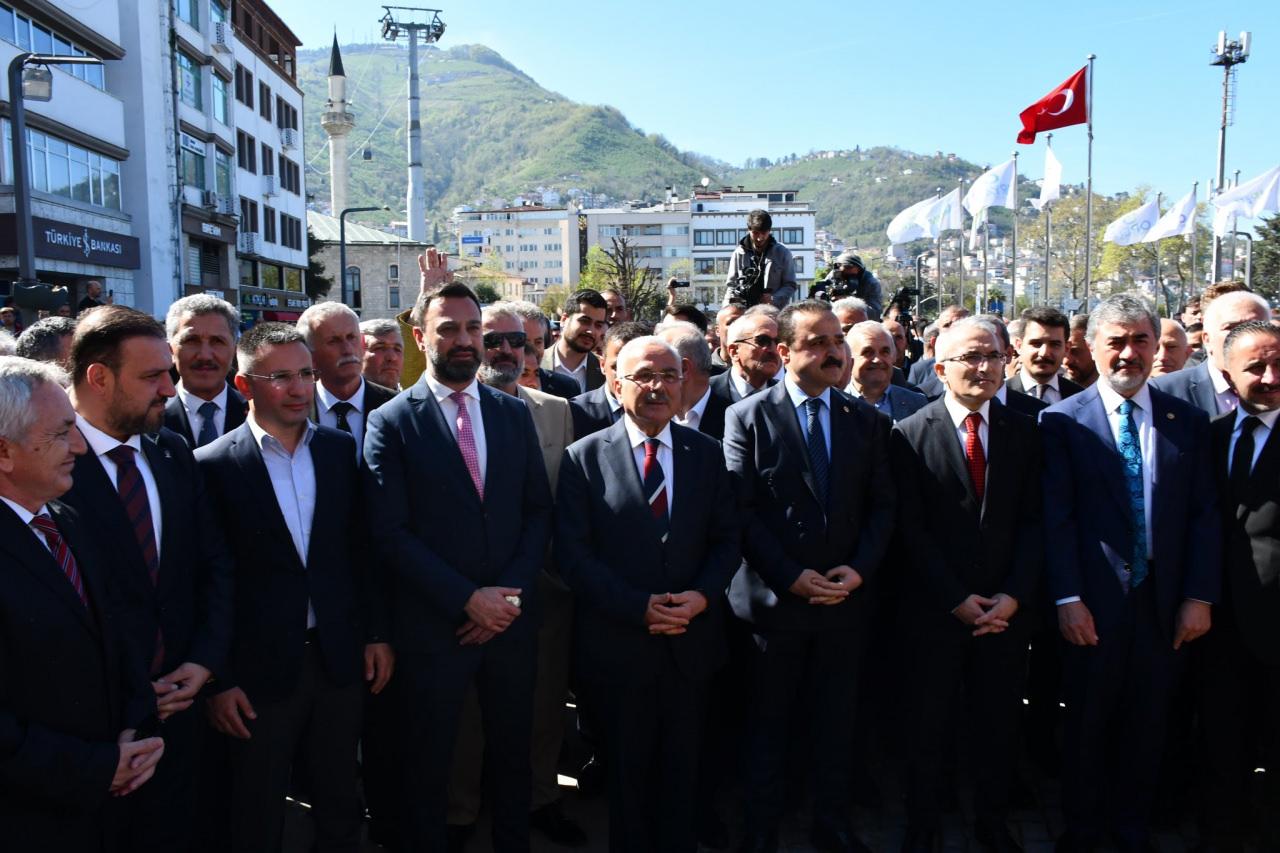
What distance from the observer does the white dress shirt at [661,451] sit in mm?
3963

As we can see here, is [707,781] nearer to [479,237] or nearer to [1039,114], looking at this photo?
[1039,114]

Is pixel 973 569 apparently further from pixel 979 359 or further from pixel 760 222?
pixel 760 222

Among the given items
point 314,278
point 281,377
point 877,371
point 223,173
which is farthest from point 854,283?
point 314,278

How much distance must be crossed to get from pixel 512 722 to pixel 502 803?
33 cm

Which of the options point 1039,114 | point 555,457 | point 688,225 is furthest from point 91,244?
point 688,225

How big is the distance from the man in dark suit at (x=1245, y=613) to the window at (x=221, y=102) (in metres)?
39.8

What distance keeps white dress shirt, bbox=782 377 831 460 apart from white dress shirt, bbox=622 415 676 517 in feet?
2.04

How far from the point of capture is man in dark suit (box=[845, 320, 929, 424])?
5488mm

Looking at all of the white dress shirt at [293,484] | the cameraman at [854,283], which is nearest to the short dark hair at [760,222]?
the cameraman at [854,283]

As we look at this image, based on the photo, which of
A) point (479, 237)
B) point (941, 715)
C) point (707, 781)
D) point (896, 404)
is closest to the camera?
point (941, 715)

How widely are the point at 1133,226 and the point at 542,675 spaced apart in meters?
26.2

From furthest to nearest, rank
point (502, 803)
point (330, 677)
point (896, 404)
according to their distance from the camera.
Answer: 1. point (896, 404)
2. point (502, 803)
3. point (330, 677)

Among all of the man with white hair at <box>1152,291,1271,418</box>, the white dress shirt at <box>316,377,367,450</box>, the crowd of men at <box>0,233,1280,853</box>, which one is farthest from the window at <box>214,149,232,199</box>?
the man with white hair at <box>1152,291,1271,418</box>

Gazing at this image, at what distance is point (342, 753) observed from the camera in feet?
12.1
